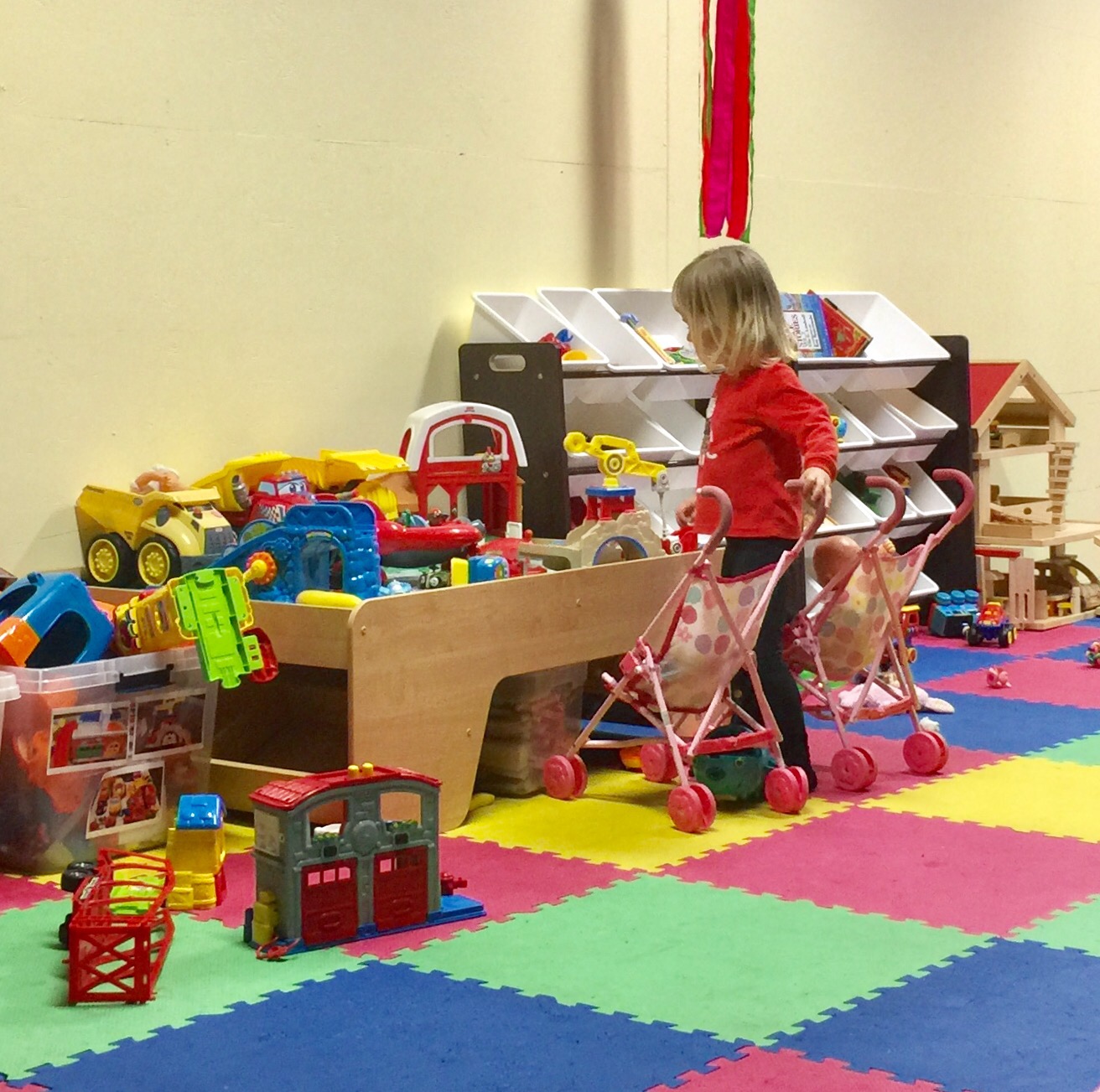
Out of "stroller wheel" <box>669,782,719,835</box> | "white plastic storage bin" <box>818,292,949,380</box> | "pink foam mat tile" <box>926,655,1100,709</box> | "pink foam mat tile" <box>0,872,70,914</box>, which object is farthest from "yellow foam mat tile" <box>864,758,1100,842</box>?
"white plastic storage bin" <box>818,292,949,380</box>

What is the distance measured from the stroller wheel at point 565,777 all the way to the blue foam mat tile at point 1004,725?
38.1 inches

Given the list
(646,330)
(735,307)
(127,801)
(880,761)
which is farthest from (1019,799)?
(646,330)

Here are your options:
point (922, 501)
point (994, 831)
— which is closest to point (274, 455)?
point (994, 831)

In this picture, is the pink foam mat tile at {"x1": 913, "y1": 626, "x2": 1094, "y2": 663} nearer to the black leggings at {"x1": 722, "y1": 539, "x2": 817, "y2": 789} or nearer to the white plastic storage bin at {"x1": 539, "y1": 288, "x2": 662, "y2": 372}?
the white plastic storage bin at {"x1": 539, "y1": 288, "x2": 662, "y2": 372}

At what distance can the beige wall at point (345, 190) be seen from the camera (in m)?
3.57

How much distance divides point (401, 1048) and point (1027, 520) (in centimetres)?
434

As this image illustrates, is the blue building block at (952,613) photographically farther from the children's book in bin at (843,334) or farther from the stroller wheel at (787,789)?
the stroller wheel at (787,789)

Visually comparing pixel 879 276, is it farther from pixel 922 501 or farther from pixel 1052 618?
pixel 1052 618

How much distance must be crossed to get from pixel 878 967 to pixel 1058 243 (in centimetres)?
538

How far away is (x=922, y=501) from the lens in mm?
5797

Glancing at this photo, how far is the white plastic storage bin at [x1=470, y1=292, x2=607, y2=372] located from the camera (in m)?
4.47

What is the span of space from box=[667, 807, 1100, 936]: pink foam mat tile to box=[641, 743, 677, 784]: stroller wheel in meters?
0.33

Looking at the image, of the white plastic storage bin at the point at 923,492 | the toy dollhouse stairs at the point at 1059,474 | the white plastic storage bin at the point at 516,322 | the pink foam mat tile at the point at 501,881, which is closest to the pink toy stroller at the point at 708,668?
the pink foam mat tile at the point at 501,881

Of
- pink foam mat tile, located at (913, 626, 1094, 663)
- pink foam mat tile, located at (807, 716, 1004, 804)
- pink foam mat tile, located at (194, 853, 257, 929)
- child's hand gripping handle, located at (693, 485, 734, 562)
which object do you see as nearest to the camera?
pink foam mat tile, located at (194, 853, 257, 929)
